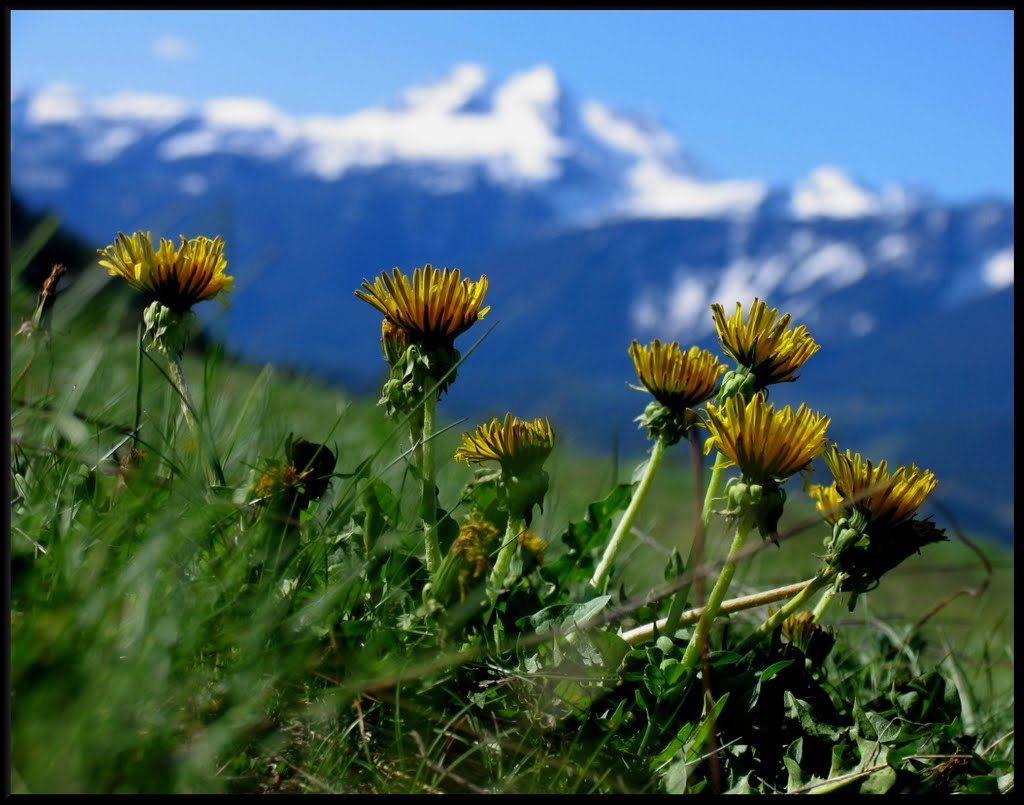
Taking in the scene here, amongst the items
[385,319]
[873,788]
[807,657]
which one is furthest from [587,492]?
[873,788]

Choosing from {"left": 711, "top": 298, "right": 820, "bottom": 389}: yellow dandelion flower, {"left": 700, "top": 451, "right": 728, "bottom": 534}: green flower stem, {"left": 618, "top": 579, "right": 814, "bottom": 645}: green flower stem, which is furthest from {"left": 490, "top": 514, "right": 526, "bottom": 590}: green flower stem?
{"left": 711, "top": 298, "right": 820, "bottom": 389}: yellow dandelion flower

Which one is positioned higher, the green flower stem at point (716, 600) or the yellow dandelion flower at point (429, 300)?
the yellow dandelion flower at point (429, 300)

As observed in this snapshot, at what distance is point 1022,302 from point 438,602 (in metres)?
1.62

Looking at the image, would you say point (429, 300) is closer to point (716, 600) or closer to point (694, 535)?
point (694, 535)

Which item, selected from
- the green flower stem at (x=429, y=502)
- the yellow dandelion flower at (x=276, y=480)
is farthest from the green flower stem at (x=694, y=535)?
the yellow dandelion flower at (x=276, y=480)

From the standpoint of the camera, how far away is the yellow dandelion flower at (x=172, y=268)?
2.81 meters

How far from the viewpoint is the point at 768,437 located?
239cm

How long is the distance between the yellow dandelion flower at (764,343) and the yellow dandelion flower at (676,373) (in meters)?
0.08

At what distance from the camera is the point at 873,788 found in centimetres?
230

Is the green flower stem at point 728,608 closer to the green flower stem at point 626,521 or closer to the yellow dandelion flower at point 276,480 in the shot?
the green flower stem at point 626,521

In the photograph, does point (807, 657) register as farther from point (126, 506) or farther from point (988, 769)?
point (126, 506)

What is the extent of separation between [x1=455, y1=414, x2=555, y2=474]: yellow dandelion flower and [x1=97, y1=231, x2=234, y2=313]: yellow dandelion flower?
0.87 m

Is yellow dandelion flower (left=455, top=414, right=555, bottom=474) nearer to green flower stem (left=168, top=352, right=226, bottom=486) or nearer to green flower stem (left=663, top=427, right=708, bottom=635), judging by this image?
green flower stem (left=663, top=427, right=708, bottom=635)

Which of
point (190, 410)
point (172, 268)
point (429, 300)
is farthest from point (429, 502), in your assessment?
point (172, 268)
